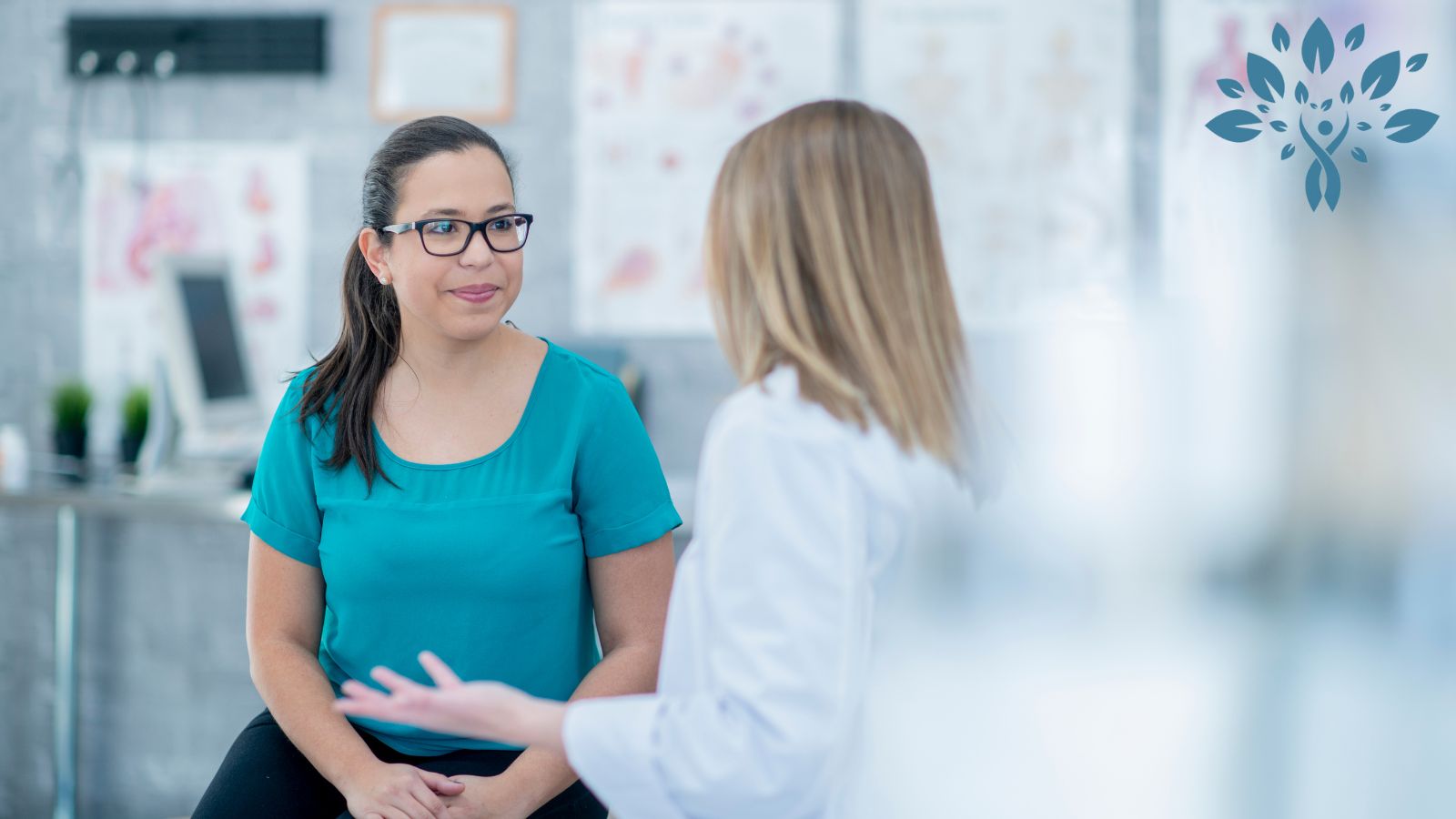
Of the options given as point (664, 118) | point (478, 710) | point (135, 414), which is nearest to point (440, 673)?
point (478, 710)

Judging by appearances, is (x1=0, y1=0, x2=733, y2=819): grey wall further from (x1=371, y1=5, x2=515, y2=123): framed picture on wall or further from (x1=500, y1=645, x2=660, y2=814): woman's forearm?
(x1=500, y1=645, x2=660, y2=814): woman's forearm

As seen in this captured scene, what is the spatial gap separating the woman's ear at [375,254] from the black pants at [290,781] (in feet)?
1.65

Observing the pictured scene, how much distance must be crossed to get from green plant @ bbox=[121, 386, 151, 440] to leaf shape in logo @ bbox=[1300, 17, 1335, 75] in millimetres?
2429

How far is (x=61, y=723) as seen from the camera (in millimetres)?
2600

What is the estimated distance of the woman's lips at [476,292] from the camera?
125cm

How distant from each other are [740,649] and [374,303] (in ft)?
2.50

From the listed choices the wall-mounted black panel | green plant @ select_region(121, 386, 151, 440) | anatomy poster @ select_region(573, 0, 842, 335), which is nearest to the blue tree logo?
anatomy poster @ select_region(573, 0, 842, 335)

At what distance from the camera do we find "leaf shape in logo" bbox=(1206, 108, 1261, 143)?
2.40 metres

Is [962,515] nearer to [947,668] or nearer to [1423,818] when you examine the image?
[947,668]

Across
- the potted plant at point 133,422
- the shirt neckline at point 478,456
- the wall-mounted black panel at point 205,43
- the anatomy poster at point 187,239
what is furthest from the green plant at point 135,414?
the shirt neckline at point 478,456

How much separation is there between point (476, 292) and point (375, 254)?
14 centimetres

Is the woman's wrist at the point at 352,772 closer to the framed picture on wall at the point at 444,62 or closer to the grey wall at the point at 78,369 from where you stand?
the grey wall at the point at 78,369

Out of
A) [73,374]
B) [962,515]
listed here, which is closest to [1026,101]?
[962,515]

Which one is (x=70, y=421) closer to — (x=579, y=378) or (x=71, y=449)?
(x=71, y=449)
